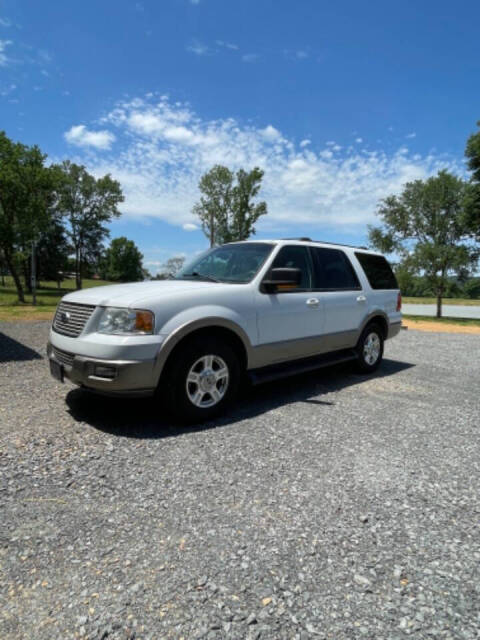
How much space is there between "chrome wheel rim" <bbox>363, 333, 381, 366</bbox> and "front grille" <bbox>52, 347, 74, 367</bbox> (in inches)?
165

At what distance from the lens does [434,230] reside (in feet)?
81.9

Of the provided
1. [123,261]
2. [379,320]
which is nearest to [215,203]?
[379,320]

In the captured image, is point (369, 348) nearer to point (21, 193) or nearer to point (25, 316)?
point (25, 316)

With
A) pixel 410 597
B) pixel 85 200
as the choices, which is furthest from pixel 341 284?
pixel 85 200

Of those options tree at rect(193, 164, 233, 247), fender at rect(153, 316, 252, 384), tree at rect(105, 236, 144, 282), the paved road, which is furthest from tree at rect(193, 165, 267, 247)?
tree at rect(105, 236, 144, 282)

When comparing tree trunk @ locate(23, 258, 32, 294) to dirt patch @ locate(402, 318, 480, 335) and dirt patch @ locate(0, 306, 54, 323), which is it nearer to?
dirt patch @ locate(0, 306, 54, 323)

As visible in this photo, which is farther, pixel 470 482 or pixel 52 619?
pixel 470 482

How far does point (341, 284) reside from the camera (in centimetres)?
512

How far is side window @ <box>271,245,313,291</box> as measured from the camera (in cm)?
438

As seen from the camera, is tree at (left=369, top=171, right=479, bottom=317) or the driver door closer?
the driver door

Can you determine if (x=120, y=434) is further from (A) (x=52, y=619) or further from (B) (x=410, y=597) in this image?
(B) (x=410, y=597)

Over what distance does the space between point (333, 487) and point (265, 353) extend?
5.83ft

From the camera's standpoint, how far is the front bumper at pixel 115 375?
3.02m

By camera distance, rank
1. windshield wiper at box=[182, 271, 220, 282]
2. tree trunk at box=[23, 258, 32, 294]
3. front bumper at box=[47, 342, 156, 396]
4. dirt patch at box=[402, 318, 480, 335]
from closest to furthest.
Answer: front bumper at box=[47, 342, 156, 396]
windshield wiper at box=[182, 271, 220, 282]
dirt patch at box=[402, 318, 480, 335]
tree trunk at box=[23, 258, 32, 294]
